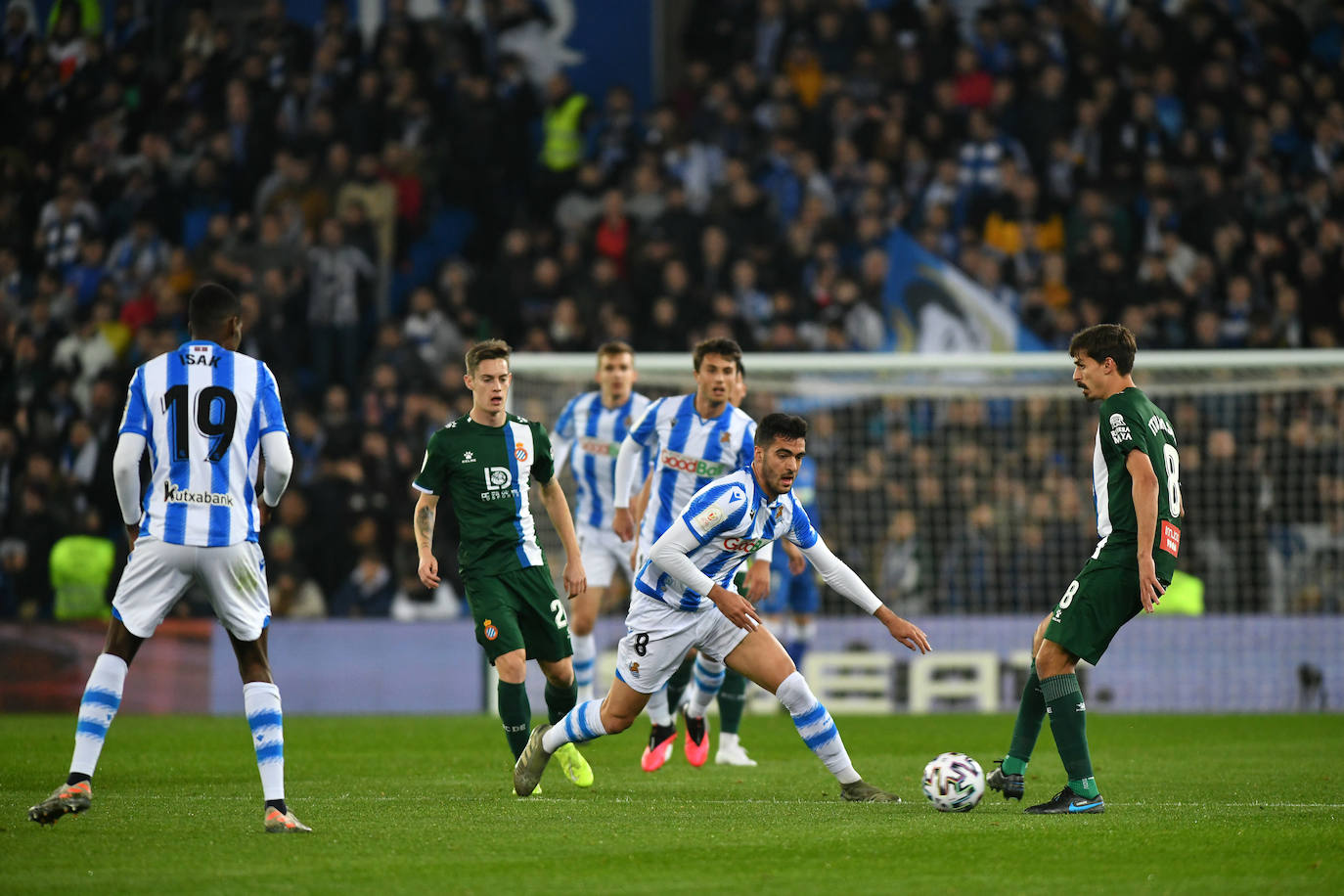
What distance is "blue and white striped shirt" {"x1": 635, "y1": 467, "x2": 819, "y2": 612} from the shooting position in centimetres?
714

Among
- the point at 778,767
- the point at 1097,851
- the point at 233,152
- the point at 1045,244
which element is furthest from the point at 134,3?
the point at 1097,851

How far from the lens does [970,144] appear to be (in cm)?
1900

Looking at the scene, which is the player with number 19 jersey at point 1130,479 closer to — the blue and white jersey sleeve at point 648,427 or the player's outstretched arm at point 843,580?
the player's outstretched arm at point 843,580

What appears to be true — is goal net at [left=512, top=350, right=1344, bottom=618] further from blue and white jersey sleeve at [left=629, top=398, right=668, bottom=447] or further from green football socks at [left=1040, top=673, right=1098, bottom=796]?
green football socks at [left=1040, top=673, right=1098, bottom=796]

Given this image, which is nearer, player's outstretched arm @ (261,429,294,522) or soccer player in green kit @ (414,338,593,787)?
player's outstretched arm @ (261,429,294,522)

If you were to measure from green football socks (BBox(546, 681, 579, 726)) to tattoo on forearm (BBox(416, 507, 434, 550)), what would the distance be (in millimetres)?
989

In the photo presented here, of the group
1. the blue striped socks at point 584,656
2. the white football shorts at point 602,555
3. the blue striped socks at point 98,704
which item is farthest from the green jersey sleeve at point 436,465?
the blue striped socks at point 584,656

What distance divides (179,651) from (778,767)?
25.2 ft

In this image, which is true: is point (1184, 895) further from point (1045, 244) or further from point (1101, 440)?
point (1045, 244)

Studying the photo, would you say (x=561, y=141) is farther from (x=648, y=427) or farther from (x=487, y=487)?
(x=487, y=487)

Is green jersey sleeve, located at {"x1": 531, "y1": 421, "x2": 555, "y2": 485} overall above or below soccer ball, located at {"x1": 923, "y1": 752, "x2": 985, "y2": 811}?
above

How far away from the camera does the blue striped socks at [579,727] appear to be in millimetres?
7508

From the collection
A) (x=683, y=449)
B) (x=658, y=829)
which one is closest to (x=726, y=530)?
(x=658, y=829)

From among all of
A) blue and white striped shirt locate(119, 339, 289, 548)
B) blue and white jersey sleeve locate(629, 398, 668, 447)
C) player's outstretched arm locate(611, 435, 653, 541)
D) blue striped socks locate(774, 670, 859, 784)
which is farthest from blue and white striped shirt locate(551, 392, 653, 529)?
blue and white striped shirt locate(119, 339, 289, 548)
